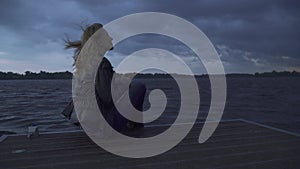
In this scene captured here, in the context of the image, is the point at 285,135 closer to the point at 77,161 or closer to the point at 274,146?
the point at 274,146

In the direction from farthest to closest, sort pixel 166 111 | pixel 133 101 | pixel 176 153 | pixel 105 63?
pixel 166 111
pixel 133 101
pixel 105 63
pixel 176 153

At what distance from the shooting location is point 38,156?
3.23 meters

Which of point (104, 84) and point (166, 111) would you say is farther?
point (166, 111)

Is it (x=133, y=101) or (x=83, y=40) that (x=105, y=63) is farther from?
(x=133, y=101)

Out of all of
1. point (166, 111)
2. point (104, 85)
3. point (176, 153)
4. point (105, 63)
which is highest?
point (166, 111)

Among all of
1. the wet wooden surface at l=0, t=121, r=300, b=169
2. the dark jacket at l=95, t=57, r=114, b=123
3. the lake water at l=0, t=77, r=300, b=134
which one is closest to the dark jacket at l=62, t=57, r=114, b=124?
the dark jacket at l=95, t=57, r=114, b=123

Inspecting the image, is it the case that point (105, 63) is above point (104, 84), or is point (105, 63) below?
above

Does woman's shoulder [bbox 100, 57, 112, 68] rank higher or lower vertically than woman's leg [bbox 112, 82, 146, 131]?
higher

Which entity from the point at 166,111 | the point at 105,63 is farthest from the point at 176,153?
the point at 166,111

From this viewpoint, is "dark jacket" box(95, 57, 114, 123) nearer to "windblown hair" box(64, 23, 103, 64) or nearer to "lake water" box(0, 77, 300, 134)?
"windblown hair" box(64, 23, 103, 64)

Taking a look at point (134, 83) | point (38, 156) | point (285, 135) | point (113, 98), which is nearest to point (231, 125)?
point (285, 135)

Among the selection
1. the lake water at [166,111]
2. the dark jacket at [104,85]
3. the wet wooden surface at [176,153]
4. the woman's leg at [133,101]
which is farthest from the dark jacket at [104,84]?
the lake water at [166,111]

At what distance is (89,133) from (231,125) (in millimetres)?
2532

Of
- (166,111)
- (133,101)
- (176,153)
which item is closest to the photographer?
(176,153)
